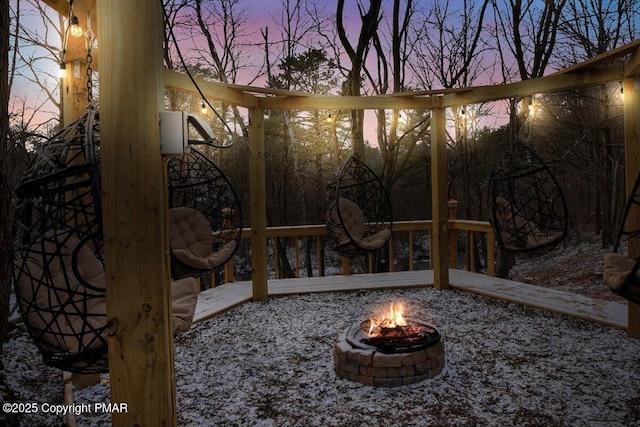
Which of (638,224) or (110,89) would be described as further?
(638,224)

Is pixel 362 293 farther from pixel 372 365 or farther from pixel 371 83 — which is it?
pixel 371 83

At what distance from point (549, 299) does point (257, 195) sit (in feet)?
10.9

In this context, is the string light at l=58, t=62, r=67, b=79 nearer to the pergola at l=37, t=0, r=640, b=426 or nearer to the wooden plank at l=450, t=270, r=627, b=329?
the pergola at l=37, t=0, r=640, b=426

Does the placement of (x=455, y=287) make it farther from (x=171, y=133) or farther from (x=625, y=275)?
(x=171, y=133)

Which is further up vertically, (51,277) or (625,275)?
(51,277)

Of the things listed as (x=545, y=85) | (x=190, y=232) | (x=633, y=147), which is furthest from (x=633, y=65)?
(x=190, y=232)

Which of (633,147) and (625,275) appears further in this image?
(633,147)

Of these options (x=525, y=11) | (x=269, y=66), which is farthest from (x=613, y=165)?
(x=269, y=66)

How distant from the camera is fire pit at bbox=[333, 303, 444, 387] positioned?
9.20ft

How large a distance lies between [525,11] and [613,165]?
3941 millimetres

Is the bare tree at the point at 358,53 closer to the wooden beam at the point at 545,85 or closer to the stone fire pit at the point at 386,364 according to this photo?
the wooden beam at the point at 545,85

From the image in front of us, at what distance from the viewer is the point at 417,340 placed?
2939mm

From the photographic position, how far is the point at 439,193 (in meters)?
5.05

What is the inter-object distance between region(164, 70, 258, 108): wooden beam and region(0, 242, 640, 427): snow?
2086 mm
